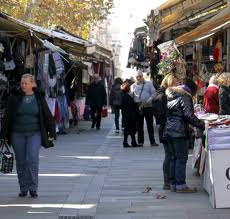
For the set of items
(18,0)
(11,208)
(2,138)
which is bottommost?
(11,208)

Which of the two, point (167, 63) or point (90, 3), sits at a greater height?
point (90, 3)

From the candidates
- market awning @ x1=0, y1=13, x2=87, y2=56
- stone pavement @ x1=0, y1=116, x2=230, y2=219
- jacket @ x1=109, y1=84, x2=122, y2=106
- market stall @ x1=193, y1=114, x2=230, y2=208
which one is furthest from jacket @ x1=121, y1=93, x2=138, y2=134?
market stall @ x1=193, y1=114, x2=230, y2=208

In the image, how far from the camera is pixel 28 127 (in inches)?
363

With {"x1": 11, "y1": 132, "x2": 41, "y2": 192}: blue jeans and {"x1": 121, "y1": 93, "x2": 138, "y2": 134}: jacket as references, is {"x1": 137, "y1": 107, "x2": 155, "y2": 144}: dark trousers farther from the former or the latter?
{"x1": 11, "y1": 132, "x2": 41, "y2": 192}: blue jeans

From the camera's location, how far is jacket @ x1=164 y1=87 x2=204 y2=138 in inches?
364

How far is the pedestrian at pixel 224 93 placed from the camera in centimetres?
1082

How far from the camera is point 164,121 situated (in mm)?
9516

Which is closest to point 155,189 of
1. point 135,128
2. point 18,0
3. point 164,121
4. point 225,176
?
point 164,121

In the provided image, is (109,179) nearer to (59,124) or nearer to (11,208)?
(11,208)

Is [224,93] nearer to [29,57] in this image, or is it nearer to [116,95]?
[29,57]

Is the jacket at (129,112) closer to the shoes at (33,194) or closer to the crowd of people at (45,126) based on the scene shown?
the crowd of people at (45,126)

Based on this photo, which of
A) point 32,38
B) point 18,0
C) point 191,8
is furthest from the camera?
point 18,0

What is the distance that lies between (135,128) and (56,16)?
821 inches

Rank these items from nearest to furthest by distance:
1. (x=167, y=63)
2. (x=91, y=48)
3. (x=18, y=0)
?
(x=167, y=63) < (x=91, y=48) < (x=18, y=0)
